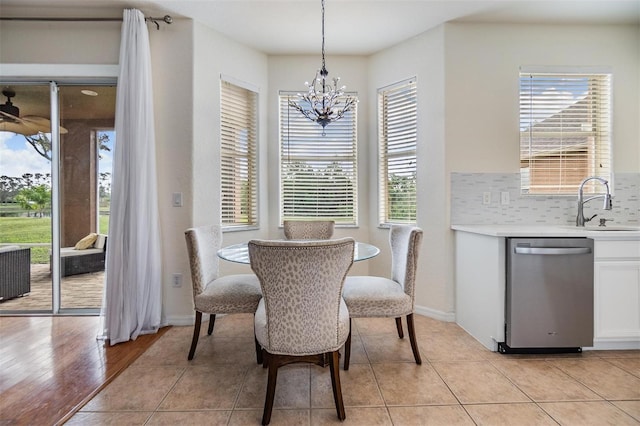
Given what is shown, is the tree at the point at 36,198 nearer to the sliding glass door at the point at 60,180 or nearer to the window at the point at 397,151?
the sliding glass door at the point at 60,180

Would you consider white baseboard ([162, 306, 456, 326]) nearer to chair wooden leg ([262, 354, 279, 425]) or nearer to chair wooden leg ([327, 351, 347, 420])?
chair wooden leg ([262, 354, 279, 425])

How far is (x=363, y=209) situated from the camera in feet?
11.7

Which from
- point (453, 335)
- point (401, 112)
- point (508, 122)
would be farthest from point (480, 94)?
point (453, 335)

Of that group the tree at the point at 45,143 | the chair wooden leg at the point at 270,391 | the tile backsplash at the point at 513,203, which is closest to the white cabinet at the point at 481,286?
the tile backsplash at the point at 513,203

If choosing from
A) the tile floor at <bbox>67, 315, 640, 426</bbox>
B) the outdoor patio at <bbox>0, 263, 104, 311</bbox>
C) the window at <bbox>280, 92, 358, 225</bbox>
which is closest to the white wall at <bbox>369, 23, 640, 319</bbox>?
the tile floor at <bbox>67, 315, 640, 426</bbox>

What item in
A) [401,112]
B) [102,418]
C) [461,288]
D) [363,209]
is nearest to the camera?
[102,418]

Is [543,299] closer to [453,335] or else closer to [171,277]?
[453,335]

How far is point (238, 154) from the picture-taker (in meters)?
3.35

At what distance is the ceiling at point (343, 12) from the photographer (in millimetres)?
2627

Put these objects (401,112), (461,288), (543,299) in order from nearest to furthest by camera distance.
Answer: (543,299) < (461,288) < (401,112)

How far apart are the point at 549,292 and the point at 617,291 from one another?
20.6 inches

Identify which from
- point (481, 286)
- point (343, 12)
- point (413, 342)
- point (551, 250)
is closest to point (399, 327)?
point (413, 342)

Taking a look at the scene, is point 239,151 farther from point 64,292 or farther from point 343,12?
point 64,292

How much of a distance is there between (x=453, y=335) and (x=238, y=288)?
181cm
